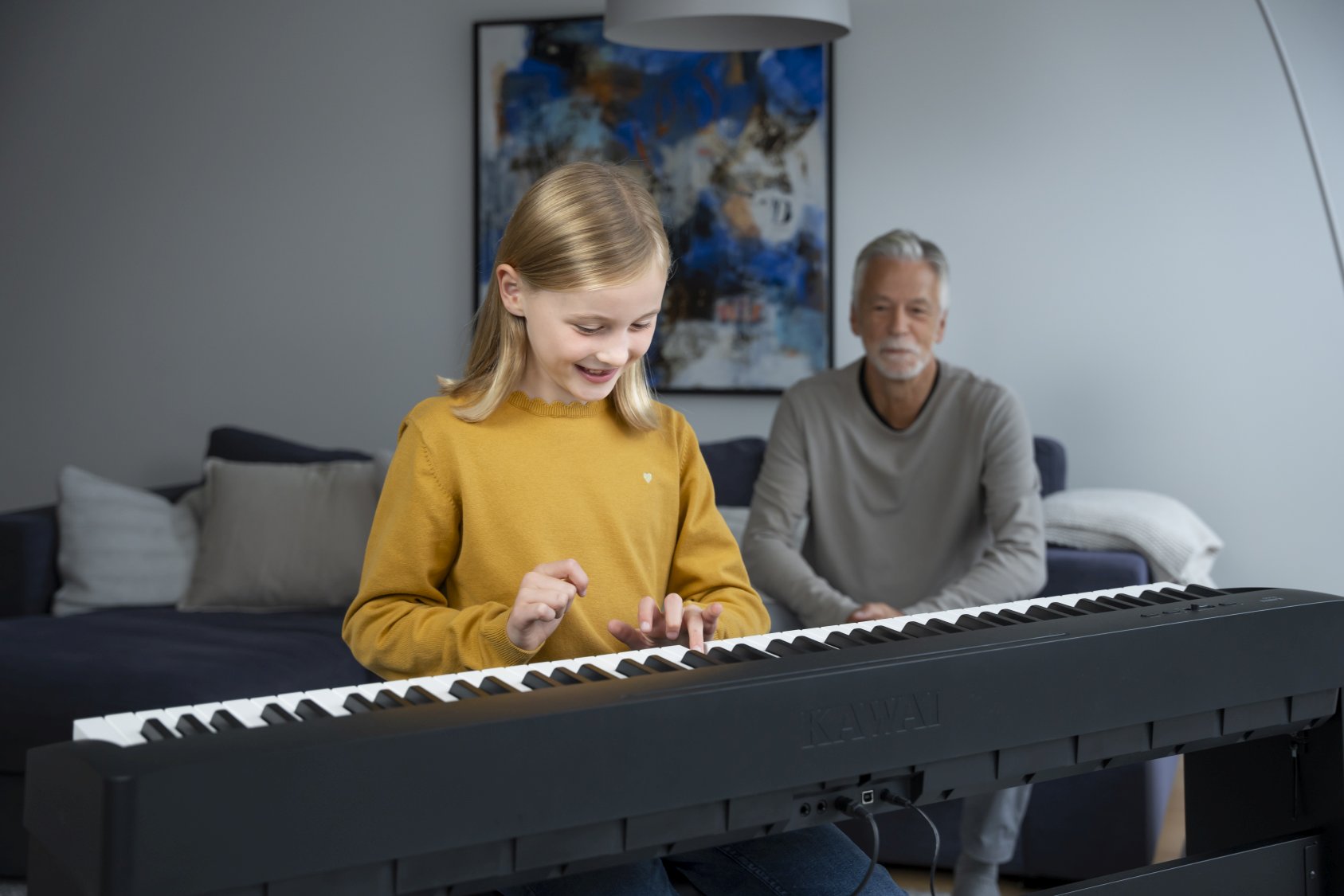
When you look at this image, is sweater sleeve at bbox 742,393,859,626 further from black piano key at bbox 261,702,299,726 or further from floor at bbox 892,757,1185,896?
black piano key at bbox 261,702,299,726

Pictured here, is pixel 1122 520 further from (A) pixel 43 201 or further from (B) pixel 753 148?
(A) pixel 43 201

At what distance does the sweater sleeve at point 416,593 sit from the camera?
4.31 ft

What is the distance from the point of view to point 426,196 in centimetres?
420

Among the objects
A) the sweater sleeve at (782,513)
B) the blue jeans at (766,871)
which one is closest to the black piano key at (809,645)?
the blue jeans at (766,871)

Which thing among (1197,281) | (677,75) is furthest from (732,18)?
(1197,281)

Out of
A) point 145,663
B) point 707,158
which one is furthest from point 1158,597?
point 707,158

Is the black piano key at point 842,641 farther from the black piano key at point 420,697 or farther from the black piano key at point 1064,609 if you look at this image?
the black piano key at point 420,697

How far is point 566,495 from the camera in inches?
58.3

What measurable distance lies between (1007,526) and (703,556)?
1.12m

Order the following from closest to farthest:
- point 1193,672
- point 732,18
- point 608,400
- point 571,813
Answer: point 571,813 → point 1193,672 → point 608,400 → point 732,18

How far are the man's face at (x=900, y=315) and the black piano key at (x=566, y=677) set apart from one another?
65.1 inches

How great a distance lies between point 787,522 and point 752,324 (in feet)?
4.38

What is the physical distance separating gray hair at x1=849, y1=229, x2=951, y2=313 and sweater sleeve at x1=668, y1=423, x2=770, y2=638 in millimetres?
1176

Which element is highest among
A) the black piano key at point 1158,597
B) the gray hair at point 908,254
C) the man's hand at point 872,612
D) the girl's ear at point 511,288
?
the gray hair at point 908,254
